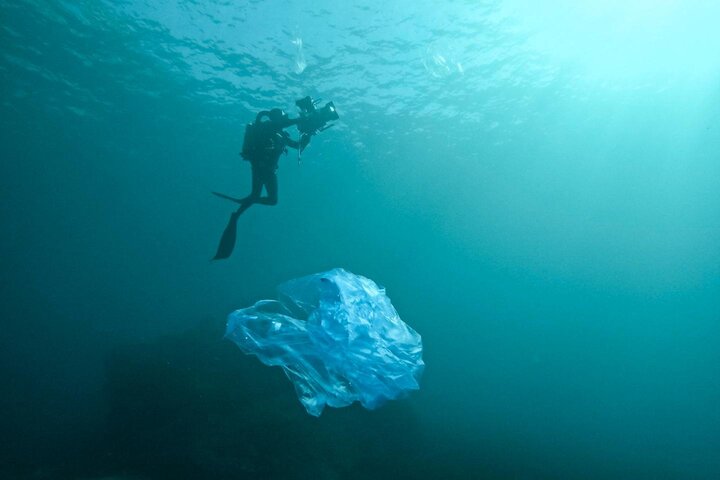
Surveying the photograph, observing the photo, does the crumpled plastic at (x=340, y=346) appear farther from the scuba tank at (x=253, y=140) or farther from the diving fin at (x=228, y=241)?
the scuba tank at (x=253, y=140)

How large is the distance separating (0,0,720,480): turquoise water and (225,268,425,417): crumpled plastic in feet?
18.5

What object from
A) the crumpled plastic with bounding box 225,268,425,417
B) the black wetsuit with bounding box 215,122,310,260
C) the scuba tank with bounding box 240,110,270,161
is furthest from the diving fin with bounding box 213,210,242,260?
the crumpled plastic with bounding box 225,268,425,417

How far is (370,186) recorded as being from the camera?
33.7 metres

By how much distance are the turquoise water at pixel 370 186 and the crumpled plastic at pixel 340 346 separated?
5.64 metres

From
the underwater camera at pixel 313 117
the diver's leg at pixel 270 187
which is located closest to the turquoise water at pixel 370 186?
the diver's leg at pixel 270 187

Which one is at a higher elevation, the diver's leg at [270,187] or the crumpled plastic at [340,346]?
the diver's leg at [270,187]

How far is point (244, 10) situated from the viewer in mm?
12000

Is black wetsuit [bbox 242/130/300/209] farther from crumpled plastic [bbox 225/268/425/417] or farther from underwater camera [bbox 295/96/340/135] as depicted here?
crumpled plastic [bbox 225/268/425/417]

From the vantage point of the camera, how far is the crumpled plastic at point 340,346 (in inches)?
154

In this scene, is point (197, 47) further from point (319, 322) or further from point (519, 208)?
point (519, 208)

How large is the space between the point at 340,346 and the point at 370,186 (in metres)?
30.4

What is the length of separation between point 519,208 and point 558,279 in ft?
190

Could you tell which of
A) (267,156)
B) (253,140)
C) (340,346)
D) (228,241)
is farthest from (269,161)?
(340,346)

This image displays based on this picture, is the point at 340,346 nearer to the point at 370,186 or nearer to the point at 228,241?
the point at 228,241
